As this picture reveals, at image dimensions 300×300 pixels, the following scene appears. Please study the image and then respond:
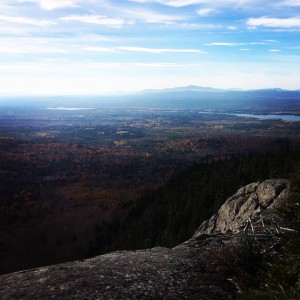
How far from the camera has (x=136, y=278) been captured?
12039mm

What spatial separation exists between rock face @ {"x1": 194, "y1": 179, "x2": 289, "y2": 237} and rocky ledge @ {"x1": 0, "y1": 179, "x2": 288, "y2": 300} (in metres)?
14.9

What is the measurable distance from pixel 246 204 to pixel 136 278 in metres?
23.3

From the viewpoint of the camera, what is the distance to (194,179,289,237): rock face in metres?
29.8

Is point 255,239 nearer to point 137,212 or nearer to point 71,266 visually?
point 71,266

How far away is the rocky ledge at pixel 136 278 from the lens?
36.4 feet

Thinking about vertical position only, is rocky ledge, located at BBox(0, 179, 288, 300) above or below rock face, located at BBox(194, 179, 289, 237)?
above

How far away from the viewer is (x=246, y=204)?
33.4 meters

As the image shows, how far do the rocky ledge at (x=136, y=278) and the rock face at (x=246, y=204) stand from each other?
1486 cm

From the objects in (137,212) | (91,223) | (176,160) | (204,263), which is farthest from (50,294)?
(176,160)

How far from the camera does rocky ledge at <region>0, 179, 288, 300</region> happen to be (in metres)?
11.1

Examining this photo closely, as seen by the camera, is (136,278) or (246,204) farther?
(246,204)

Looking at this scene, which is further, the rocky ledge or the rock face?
the rock face

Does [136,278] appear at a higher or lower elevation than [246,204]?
higher

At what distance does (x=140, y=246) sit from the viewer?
6266 cm
